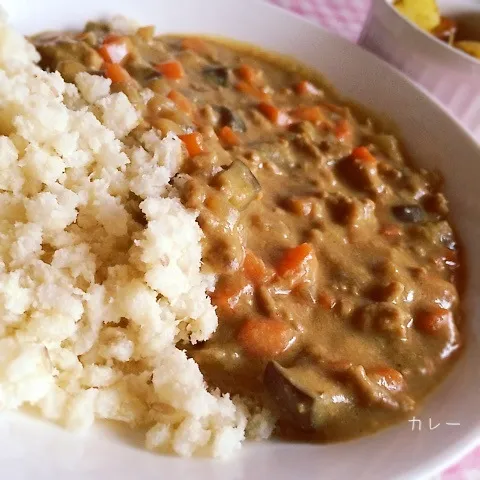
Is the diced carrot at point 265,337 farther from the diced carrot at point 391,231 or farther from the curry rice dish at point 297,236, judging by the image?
the diced carrot at point 391,231

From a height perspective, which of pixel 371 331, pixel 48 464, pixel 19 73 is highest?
pixel 19 73

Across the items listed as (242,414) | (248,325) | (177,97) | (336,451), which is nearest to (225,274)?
(248,325)

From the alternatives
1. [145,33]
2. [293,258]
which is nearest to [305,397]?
[293,258]

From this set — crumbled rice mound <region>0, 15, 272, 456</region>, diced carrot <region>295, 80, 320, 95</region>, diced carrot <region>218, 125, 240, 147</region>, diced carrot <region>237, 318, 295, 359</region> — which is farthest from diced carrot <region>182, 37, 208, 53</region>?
diced carrot <region>237, 318, 295, 359</region>

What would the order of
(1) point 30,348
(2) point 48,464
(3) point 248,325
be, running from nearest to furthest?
(2) point 48,464
(1) point 30,348
(3) point 248,325

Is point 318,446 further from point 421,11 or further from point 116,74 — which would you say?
point 421,11

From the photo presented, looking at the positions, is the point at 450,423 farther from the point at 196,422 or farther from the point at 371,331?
the point at 196,422
